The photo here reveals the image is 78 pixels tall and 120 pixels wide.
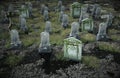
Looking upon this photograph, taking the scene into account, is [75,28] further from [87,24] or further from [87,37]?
[87,24]

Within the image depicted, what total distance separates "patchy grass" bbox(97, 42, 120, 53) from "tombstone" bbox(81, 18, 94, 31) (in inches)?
88.5

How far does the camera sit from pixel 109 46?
12055mm

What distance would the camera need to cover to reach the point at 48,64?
33.9 ft

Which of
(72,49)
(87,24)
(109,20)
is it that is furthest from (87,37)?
(72,49)

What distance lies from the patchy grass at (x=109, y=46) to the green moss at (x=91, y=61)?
1.45 meters

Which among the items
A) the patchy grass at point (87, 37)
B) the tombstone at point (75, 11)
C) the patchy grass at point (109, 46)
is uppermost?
the tombstone at point (75, 11)

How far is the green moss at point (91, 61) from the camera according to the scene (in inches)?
397

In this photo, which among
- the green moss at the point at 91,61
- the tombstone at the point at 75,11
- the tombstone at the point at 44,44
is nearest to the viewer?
the green moss at the point at 91,61

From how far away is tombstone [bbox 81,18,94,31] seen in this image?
560 inches

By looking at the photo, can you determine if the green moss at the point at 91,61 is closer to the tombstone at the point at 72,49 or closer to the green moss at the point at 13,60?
the tombstone at the point at 72,49

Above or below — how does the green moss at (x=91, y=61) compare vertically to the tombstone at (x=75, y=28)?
below

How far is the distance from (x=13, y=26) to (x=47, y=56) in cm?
589

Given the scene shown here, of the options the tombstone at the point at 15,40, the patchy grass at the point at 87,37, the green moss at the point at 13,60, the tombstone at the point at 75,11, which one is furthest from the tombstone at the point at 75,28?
the tombstone at the point at 75,11

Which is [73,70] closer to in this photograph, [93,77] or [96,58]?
[93,77]
